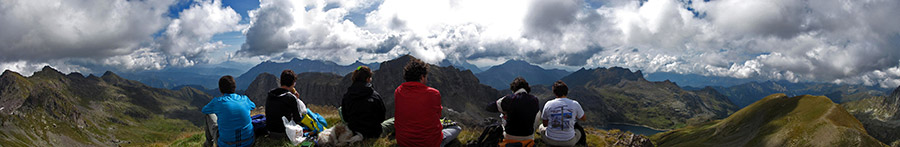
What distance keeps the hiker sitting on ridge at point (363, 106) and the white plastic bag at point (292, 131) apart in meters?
1.41

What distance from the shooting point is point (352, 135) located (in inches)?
393

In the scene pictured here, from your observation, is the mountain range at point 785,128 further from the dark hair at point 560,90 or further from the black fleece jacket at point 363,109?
the black fleece jacket at point 363,109

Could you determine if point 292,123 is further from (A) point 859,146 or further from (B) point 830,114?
(B) point 830,114

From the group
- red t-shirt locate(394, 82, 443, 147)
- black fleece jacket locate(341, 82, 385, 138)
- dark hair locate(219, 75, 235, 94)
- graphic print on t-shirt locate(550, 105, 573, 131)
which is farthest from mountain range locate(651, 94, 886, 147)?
dark hair locate(219, 75, 235, 94)

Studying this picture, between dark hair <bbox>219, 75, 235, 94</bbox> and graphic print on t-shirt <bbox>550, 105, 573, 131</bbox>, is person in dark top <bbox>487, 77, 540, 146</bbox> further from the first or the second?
dark hair <bbox>219, 75, 235, 94</bbox>

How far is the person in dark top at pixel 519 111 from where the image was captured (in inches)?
383

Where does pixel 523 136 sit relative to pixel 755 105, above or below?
Answer: above

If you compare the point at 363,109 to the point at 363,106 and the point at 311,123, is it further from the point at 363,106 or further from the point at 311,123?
the point at 311,123

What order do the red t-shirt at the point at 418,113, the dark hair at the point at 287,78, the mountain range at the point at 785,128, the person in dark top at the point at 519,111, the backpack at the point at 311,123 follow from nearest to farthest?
the red t-shirt at the point at 418,113
the person in dark top at the point at 519,111
the dark hair at the point at 287,78
the backpack at the point at 311,123
the mountain range at the point at 785,128

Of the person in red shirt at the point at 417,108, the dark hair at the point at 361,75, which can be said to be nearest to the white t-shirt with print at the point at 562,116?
the person in red shirt at the point at 417,108

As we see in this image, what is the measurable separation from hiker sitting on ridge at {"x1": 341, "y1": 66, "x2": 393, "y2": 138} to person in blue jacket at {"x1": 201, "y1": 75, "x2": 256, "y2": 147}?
2.79m

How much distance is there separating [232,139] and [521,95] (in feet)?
27.0

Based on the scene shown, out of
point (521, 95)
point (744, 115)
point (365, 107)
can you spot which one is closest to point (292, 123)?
point (365, 107)

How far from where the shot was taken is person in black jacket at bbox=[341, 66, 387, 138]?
927cm
